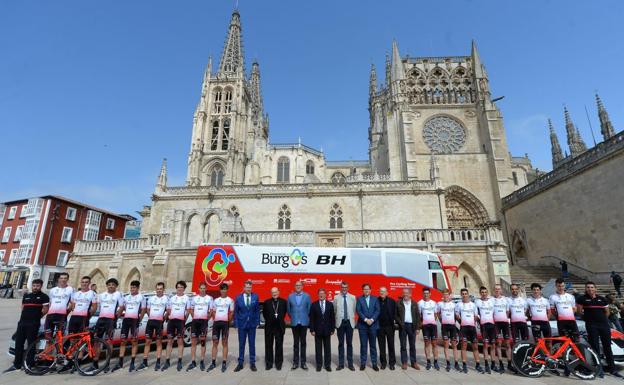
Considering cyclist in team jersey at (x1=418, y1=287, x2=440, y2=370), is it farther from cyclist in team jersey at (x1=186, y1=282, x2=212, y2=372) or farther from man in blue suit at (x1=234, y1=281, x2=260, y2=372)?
cyclist in team jersey at (x1=186, y1=282, x2=212, y2=372)

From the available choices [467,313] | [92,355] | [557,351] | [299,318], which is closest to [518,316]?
[557,351]

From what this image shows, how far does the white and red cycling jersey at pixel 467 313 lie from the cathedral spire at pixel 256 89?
194 ft

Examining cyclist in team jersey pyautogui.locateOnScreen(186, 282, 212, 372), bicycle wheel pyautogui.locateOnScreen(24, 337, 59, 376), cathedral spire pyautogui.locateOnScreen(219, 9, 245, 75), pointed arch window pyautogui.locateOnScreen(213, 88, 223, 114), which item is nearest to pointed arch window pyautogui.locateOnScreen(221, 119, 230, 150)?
pointed arch window pyautogui.locateOnScreen(213, 88, 223, 114)

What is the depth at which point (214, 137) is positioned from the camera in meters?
50.2

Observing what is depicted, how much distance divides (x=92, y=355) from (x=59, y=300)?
63.8 inches

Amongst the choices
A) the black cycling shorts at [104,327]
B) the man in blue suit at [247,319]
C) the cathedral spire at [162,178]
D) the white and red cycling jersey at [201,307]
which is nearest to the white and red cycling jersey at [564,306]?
the man in blue suit at [247,319]

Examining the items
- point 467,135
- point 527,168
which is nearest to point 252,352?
point 467,135

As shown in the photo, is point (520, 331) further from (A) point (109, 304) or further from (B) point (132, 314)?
(A) point (109, 304)

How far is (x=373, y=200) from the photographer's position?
25.1 m

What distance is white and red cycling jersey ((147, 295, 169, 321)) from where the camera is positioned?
6.98 metres

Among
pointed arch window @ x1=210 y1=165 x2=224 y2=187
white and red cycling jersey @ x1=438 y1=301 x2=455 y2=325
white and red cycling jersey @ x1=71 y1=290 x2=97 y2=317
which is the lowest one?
white and red cycling jersey @ x1=438 y1=301 x2=455 y2=325

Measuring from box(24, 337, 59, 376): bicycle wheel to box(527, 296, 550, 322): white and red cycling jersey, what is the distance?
10.1 metres

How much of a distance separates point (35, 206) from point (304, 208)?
31850 millimetres

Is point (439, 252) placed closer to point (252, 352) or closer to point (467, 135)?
point (252, 352)
